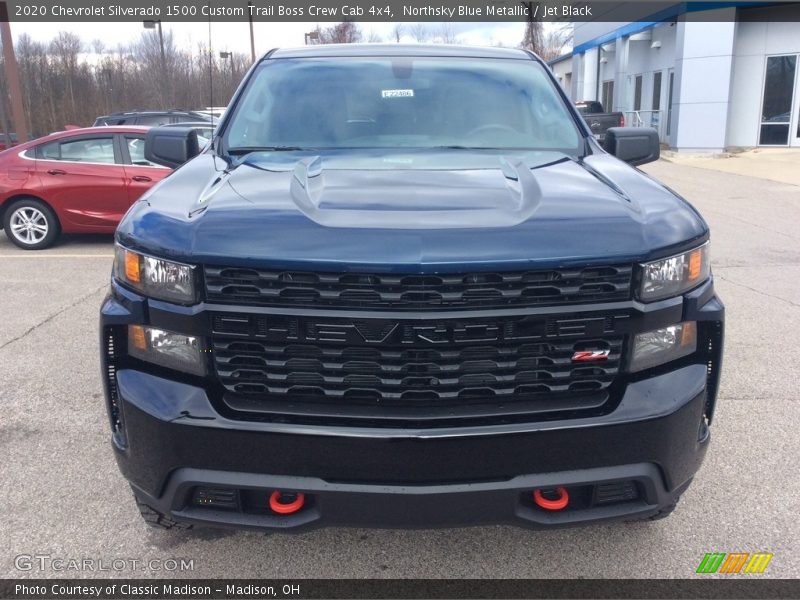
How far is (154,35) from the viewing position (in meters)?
49.4

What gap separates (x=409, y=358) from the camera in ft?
6.99

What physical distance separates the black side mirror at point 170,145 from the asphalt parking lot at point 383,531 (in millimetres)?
1459

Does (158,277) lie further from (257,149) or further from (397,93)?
(397,93)

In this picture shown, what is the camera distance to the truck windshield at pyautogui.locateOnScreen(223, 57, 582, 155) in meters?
3.39

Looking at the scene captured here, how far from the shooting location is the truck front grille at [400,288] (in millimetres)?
2074

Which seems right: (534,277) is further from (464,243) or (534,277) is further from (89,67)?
(89,67)

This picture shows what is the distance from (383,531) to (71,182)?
7.88 meters

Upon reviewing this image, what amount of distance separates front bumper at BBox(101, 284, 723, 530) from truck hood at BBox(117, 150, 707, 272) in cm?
26

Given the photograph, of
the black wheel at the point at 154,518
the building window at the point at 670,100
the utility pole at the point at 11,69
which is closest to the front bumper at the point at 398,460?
the black wheel at the point at 154,518

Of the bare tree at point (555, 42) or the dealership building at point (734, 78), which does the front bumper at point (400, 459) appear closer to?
the dealership building at point (734, 78)

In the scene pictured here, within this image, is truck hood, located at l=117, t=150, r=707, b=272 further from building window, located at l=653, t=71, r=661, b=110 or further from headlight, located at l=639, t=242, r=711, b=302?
building window, located at l=653, t=71, r=661, b=110

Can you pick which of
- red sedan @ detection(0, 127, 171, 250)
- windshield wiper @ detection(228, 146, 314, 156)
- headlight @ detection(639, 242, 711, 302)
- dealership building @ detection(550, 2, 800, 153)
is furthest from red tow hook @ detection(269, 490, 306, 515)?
dealership building @ detection(550, 2, 800, 153)

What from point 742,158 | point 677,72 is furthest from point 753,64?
point 742,158

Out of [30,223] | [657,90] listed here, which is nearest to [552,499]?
[30,223]
